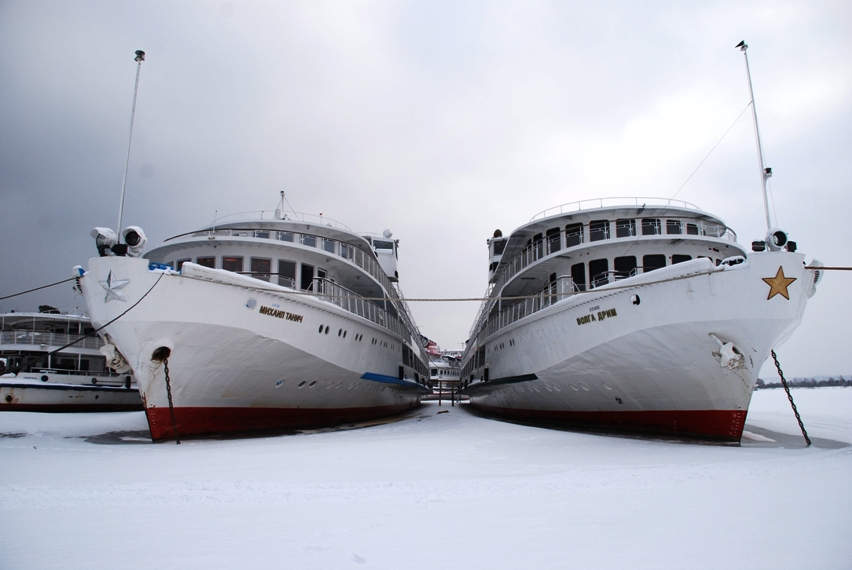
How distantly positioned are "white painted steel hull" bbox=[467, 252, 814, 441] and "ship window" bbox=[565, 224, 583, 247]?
2955mm

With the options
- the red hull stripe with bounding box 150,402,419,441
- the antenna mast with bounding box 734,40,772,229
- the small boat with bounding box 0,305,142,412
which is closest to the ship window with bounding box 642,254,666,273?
the antenna mast with bounding box 734,40,772,229

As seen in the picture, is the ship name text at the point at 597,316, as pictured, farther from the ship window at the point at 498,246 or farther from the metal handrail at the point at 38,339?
the metal handrail at the point at 38,339

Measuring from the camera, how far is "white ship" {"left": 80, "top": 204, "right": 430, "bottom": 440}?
1134 centimetres

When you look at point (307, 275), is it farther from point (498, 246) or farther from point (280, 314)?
point (498, 246)

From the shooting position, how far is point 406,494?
5961 mm

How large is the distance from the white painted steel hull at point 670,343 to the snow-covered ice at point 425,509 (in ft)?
7.18

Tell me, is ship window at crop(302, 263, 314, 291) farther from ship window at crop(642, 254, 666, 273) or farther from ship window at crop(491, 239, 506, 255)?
ship window at crop(491, 239, 506, 255)

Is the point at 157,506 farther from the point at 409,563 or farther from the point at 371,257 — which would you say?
the point at 371,257

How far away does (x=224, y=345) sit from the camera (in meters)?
12.2

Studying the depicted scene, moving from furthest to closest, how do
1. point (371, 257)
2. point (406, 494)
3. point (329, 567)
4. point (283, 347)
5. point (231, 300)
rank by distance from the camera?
point (371, 257)
point (283, 347)
point (231, 300)
point (406, 494)
point (329, 567)

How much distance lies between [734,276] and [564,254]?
6.29m

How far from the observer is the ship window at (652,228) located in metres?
16.0

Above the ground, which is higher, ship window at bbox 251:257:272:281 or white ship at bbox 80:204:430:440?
ship window at bbox 251:257:272:281

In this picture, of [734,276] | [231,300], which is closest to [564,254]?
[734,276]
